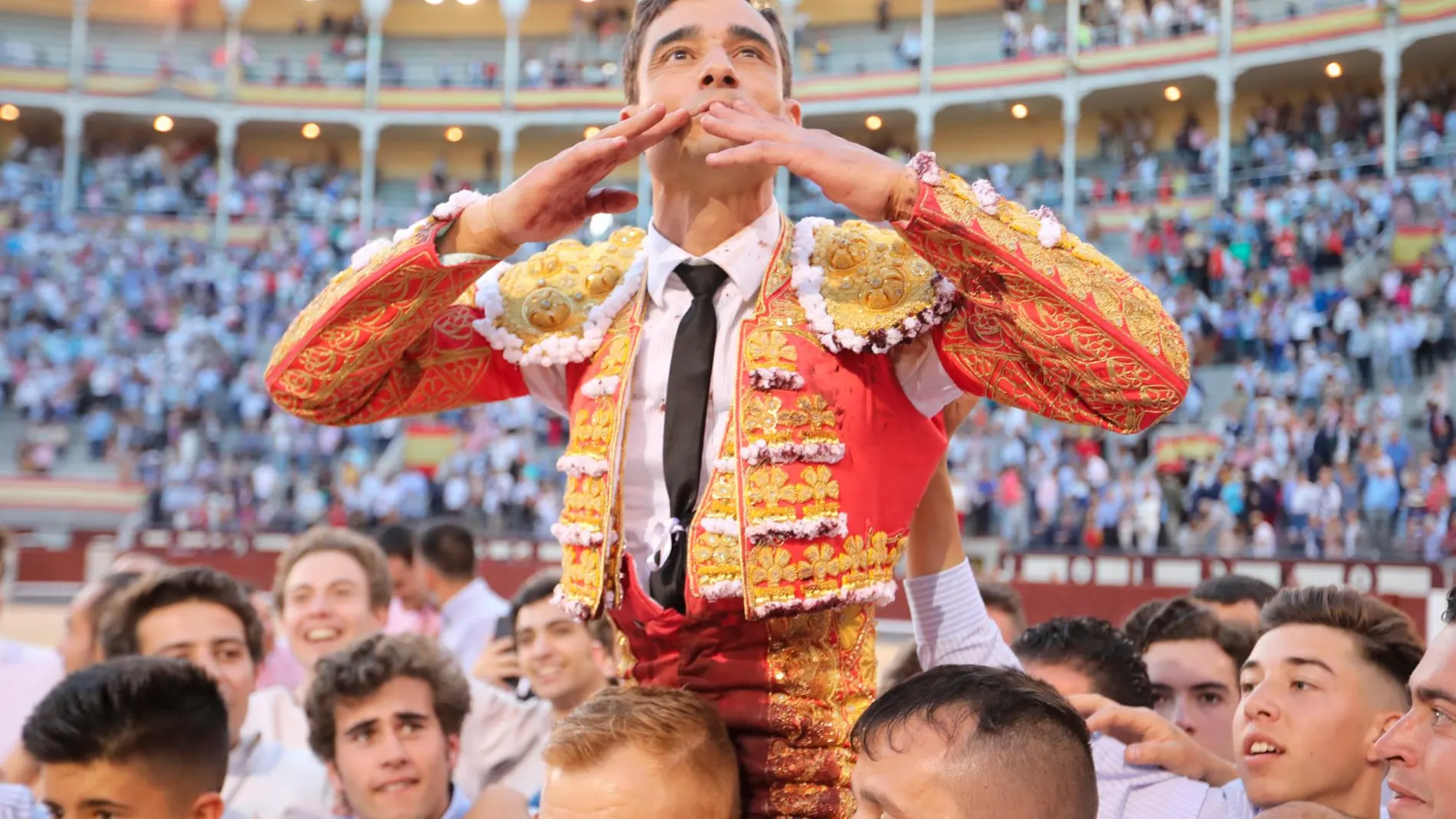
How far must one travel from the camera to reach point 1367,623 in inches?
83.2

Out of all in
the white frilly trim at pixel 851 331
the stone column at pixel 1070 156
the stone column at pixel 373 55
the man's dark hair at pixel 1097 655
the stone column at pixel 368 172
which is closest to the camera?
the white frilly trim at pixel 851 331

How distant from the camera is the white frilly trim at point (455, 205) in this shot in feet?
5.87

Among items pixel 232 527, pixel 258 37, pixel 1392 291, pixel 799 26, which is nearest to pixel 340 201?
pixel 258 37

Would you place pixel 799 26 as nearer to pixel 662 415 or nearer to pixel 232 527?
pixel 232 527

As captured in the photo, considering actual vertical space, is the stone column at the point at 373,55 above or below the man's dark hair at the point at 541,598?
above

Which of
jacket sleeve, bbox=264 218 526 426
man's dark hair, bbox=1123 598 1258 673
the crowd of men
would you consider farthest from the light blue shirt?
jacket sleeve, bbox=264 218 526 426

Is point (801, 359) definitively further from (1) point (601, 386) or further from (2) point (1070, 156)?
(2) point (1070, 156)

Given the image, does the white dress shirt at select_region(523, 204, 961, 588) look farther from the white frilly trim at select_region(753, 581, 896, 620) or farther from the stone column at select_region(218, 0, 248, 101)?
the stone column at select_region(218, 0, 248, 101)

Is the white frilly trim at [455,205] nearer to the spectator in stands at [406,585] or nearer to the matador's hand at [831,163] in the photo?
the matador's hand at [831,163]

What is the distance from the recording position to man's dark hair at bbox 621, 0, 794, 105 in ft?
5.98

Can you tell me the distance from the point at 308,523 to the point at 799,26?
12.5 meters

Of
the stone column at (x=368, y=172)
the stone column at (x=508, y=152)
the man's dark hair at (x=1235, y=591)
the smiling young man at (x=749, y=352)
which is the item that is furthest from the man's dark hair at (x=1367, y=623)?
the stone column at (x=368, y=172)

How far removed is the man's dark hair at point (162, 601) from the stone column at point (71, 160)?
22021 mm

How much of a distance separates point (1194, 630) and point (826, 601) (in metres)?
1.46
